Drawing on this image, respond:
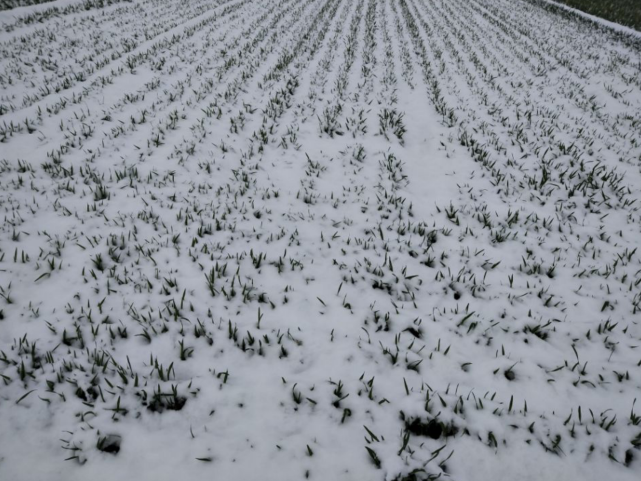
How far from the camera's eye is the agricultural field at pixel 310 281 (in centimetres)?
208

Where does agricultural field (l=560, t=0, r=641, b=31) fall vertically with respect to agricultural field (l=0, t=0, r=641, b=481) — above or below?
above

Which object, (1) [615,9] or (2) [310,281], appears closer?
(2) [310,281]

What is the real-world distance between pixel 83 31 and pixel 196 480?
11.9m

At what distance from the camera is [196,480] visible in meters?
1.89

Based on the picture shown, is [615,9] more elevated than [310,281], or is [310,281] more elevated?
[615,9]

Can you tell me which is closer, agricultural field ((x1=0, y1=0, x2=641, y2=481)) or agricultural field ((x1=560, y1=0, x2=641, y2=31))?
agricultural field ((x1=0, y1=0, x2=641, y2=481))

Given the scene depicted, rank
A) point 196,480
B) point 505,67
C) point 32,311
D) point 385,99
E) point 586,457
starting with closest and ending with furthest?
point 196,480 → point 586,457 → point 32,311 → point 385,99 → point 505,67

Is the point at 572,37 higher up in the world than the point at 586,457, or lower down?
higher up

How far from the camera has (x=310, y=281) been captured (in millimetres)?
3178

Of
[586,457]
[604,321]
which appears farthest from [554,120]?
[586,457]

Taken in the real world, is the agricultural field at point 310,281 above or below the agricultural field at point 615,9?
below

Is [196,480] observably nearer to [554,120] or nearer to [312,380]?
[312,380]

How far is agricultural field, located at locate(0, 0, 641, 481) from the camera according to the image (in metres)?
2.08

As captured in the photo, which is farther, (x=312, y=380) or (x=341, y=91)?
(x=341, y=91)
